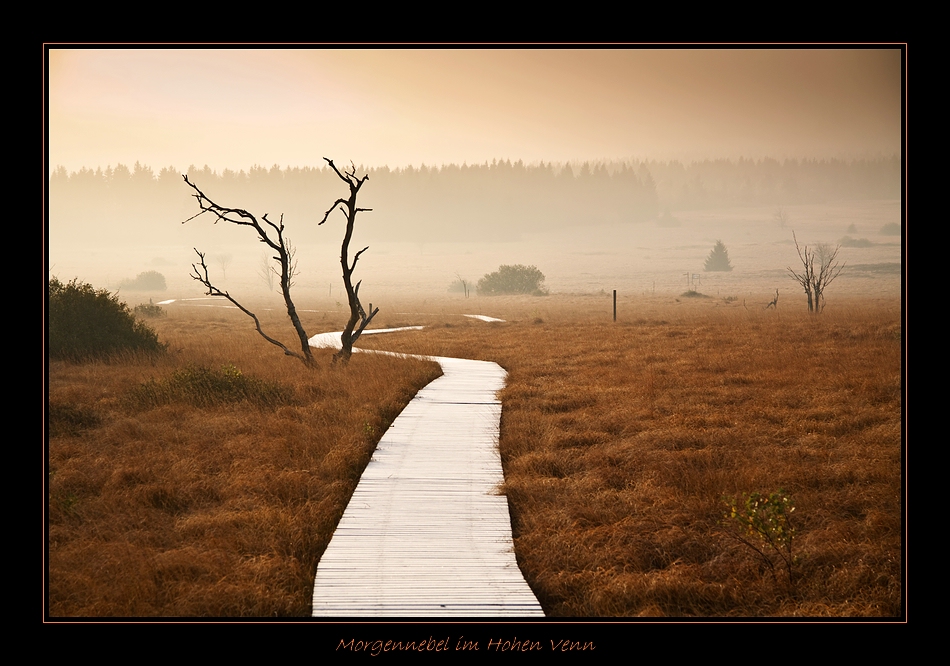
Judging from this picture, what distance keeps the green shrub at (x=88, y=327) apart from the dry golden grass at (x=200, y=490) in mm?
3283

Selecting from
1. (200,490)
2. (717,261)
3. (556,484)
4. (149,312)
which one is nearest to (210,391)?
(200,490)

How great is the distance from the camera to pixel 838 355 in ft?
65.7

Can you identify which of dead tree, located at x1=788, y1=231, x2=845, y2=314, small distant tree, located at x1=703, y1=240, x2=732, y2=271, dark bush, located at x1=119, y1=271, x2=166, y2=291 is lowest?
dead tree, located at x1=788, y1=231, x2=845, y2=314

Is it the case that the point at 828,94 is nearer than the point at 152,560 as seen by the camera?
No

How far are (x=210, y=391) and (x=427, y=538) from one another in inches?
336

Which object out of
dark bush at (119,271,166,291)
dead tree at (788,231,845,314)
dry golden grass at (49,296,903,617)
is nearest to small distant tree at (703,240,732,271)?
dead tree at (788,231,845,314)

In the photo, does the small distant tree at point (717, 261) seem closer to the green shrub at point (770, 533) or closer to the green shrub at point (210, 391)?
the green shrub at point (210, 391)

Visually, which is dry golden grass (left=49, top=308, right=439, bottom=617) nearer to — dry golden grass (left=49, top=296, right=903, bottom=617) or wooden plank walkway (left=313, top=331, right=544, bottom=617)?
dry golden grass (left=49, top=296, right=903, bottom=617)

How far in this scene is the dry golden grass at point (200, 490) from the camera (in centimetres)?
621

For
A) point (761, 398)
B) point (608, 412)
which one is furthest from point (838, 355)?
point (608, 412)

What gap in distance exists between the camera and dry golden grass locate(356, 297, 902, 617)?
640 centimetres

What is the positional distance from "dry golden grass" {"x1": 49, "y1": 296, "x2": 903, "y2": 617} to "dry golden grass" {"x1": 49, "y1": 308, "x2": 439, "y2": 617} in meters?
0.03

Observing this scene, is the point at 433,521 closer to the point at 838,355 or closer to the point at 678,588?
the point at 678,588
